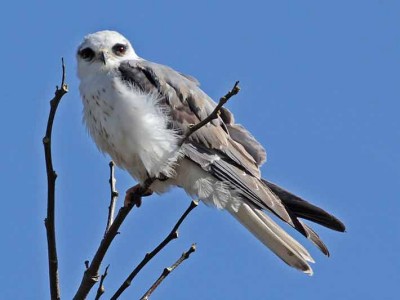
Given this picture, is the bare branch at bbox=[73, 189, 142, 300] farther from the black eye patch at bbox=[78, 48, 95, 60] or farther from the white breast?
the black eye patch at bbox=[78, 48, 95, 60]

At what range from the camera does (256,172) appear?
4.30m

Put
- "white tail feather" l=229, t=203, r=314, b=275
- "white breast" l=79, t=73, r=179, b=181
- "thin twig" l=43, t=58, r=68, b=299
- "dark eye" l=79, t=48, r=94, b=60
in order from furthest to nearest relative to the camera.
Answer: "dark eye" l=79, t=48, r=94, b=60, "white tail feather" l=229, t=203, r=314, b=275, "white breast" l=79, t=73, r=179, b=181, "thin twig" l=43, t=58, r=68, b=299

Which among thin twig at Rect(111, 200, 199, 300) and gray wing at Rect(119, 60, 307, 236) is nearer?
thin twig at Rect(111, 200, 199, 300)

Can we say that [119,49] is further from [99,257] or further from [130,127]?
[99,257]

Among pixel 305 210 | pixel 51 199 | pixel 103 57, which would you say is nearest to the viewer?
pixel 51 199

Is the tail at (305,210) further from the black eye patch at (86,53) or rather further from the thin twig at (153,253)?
the thin twig at (153,253)

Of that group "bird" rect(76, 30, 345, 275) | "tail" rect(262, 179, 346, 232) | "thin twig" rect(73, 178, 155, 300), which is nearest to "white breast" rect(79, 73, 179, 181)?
"bird" rect(76, 30, 345, 275)

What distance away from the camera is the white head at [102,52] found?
4348 mm

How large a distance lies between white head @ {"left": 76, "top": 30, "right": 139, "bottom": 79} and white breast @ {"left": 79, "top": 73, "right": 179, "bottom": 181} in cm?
22

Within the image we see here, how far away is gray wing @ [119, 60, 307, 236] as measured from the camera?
404 cm

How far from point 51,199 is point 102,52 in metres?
2.15

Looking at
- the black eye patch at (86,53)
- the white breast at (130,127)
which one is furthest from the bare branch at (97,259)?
the black eye patch at (86,53)

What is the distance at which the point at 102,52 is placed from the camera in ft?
14.5

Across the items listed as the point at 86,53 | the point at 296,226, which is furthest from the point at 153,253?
the point at 86,53
